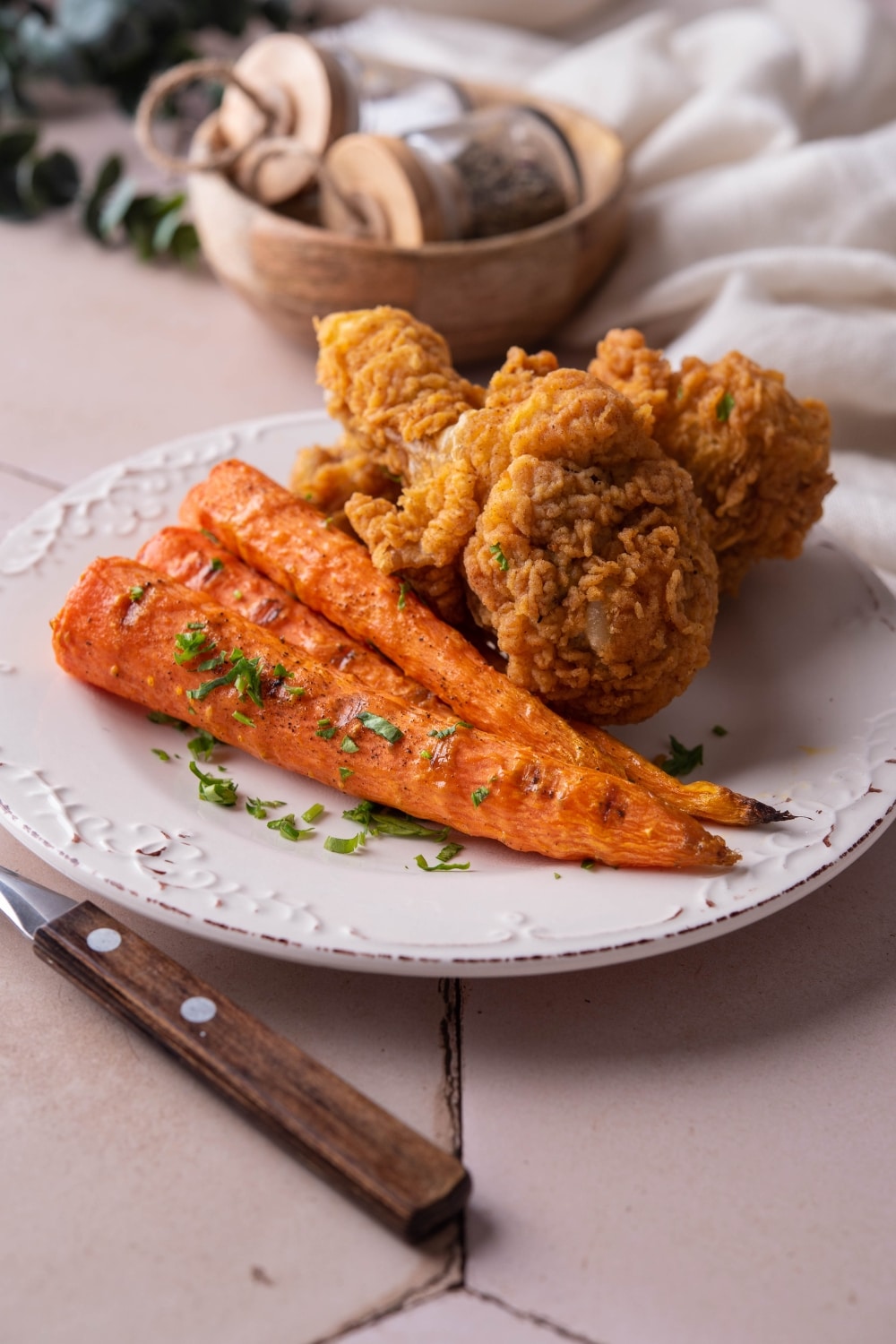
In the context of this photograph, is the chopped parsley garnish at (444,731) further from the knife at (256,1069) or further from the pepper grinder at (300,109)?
the pepper grinder at (300,109)

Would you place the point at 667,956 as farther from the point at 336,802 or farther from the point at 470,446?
the point at 470,446

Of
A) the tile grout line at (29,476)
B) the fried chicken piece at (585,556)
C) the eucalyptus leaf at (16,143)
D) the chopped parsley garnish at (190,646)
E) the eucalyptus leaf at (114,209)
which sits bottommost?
the tile grout line at (29,476)

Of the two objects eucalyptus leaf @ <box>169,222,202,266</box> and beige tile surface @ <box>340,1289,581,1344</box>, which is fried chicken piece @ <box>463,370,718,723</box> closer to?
beige tile surface @ <box>340,1289,581,1344</box>

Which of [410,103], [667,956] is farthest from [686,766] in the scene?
[410,103]

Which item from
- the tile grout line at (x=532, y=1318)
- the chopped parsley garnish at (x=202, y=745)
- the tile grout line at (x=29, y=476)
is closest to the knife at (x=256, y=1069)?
the tile grout line at (x=532, y=1318)

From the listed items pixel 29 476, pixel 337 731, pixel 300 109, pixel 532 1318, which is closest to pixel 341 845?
pixel 337 731

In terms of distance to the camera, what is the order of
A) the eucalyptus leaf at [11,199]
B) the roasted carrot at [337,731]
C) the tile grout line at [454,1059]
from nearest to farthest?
the tile grout line at [454,1059]
the roasted carrot at [337,731]
the eucalyptus leaf at [11,199]

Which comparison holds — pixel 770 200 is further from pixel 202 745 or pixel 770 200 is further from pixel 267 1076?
pixel 267 1076
